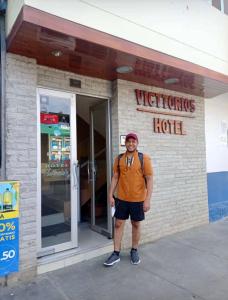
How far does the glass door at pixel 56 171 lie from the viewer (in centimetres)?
375

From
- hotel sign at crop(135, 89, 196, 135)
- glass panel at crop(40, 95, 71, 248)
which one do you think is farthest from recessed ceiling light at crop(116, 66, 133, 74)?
glass panel at crop(40, 95, 71, 248)

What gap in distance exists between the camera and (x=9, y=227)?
3090 mm

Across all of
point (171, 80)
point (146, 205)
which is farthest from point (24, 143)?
point (171, 80)

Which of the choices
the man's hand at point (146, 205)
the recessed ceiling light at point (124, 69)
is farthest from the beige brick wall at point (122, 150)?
the man's hand at point (146, 205)

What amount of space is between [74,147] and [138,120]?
4.22 ft

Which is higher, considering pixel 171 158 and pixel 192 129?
pixel 192 129

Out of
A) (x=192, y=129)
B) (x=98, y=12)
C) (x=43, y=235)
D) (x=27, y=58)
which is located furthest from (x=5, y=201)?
(x=192, y=129)

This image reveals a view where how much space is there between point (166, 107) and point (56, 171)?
97.8 inches

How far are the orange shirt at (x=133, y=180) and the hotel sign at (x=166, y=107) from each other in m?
1.37

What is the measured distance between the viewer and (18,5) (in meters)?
2.85

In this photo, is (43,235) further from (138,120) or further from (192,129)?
(192,129)

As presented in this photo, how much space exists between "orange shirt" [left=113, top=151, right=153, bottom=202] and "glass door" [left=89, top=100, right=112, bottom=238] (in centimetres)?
93

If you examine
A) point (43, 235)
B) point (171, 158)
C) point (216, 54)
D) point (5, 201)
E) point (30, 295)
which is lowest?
point (30, 295)

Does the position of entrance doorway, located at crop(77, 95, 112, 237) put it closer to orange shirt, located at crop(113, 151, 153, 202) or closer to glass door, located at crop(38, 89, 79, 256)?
glass door, located at crop(38, 89, 79, 256)
